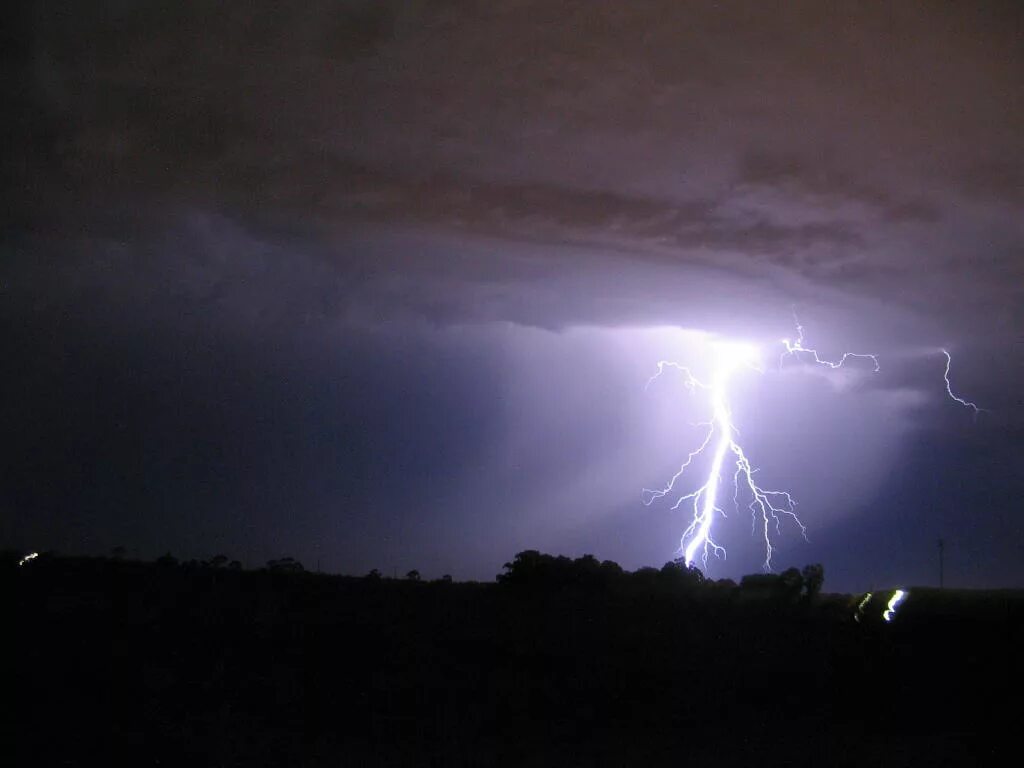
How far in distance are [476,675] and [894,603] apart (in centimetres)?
1764

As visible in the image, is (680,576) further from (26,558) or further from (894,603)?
(26,558)

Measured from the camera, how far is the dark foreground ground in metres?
21.3

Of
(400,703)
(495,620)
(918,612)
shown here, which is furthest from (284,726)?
(918,612)

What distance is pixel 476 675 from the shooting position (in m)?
27.1

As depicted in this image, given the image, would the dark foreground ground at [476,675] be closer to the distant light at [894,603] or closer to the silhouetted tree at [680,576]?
the distant light at [894,603]

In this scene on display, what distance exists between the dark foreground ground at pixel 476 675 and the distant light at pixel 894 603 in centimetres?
37

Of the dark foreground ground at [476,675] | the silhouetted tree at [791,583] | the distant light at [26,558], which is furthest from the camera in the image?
the silhouetted tree at [791,583]

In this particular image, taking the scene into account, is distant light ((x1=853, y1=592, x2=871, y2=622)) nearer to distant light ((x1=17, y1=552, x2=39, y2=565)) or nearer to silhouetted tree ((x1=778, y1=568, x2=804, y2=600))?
silhouetted tree ((x1=778, y1=568, x2=804, y2=600))

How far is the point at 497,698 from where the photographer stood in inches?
1006

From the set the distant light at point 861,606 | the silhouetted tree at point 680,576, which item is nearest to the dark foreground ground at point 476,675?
the distant light at point 861,606

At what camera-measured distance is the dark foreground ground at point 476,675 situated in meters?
21.3

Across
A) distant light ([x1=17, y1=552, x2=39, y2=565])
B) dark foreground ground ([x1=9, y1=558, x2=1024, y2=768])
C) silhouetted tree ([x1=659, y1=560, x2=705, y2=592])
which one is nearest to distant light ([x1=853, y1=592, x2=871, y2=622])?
dark foreground ground ([x1=9, y1=558, x2=1024, y2=768])

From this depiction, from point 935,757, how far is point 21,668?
2015cm

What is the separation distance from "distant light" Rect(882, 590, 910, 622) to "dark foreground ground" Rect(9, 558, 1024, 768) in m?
0.37
